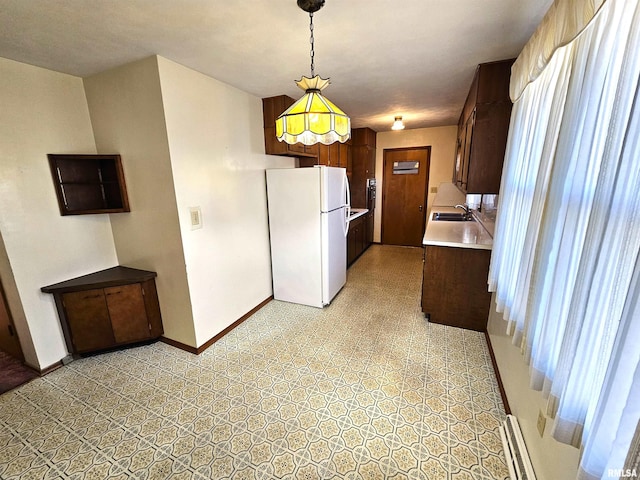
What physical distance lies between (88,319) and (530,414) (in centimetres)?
330

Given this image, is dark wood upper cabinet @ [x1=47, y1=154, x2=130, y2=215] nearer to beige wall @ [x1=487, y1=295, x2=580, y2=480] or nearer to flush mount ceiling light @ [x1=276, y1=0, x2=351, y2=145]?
flush mount ceiling light @ [x1=276, y1=0, x2=351, y2=145]

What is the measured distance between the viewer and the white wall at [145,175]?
A: 6.88ft

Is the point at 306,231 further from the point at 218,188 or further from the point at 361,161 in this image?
the point at 361,161

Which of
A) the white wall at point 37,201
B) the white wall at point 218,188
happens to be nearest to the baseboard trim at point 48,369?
the white wall at point 37,201

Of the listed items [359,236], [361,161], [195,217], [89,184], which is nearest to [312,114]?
[195,217]

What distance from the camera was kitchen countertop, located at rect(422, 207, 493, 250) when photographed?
2.53 meters

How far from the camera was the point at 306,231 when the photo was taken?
3.15 metres

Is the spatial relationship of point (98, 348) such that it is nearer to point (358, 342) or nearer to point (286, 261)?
point (286, 261)

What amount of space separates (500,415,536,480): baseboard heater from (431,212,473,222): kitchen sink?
9.22 feet

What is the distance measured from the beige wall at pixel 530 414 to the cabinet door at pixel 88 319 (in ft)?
10.3

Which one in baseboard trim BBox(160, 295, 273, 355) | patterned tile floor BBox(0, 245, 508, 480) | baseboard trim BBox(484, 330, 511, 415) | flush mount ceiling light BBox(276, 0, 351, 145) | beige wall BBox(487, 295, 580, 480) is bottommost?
patterned tile floor BBox(0, 245, 508, 480)

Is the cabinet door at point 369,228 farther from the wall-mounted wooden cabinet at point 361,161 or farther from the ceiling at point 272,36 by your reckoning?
the ceiling at point 272,36

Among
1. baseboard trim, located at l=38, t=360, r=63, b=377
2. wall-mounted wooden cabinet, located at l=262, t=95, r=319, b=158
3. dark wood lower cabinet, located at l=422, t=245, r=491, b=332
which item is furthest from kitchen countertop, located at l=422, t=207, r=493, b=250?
baseboard trim, located at l=38, t=360, r=63, b=377

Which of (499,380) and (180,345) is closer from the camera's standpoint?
(499,380)
